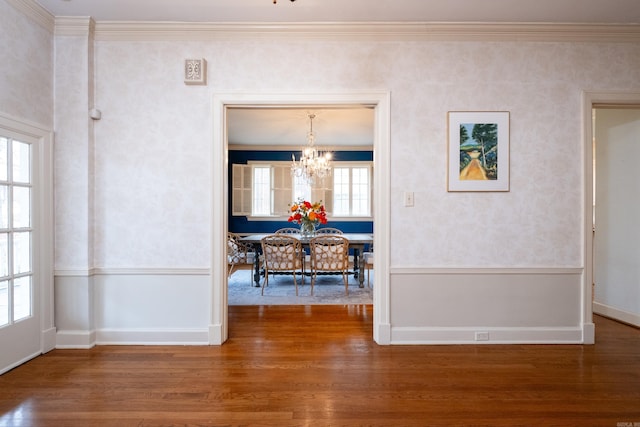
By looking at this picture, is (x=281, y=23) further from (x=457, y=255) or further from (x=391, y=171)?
(x=457, y=255)

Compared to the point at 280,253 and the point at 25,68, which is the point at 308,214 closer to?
the point at 280,253

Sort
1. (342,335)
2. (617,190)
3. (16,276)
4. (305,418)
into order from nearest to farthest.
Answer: (305,418) < (16,276) < (342,335) < (617,190)

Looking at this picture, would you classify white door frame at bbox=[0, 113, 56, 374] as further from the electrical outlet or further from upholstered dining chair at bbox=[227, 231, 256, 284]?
the electrical outlet

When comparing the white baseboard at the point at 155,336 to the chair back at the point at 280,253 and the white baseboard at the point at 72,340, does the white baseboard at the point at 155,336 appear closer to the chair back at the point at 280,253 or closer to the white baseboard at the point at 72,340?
the white baseboard at the point at 72,340

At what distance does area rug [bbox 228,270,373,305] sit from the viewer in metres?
4.30

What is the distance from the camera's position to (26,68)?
251 cm

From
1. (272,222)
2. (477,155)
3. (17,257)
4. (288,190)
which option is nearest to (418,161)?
(477,155)

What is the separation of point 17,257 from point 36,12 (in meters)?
1.88

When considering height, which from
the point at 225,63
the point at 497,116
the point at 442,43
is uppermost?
the point at 442,43

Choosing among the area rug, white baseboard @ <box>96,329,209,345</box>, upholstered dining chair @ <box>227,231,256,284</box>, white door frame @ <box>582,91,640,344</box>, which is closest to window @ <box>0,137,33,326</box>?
white baseboard @ <box>96,329,209,345</box>

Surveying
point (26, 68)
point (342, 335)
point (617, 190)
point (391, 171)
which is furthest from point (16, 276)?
point (617, 190)

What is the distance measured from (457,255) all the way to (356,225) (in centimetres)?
474

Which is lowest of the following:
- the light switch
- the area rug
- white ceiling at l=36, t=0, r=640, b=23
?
the area rug

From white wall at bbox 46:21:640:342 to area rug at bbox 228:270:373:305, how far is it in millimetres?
1524
